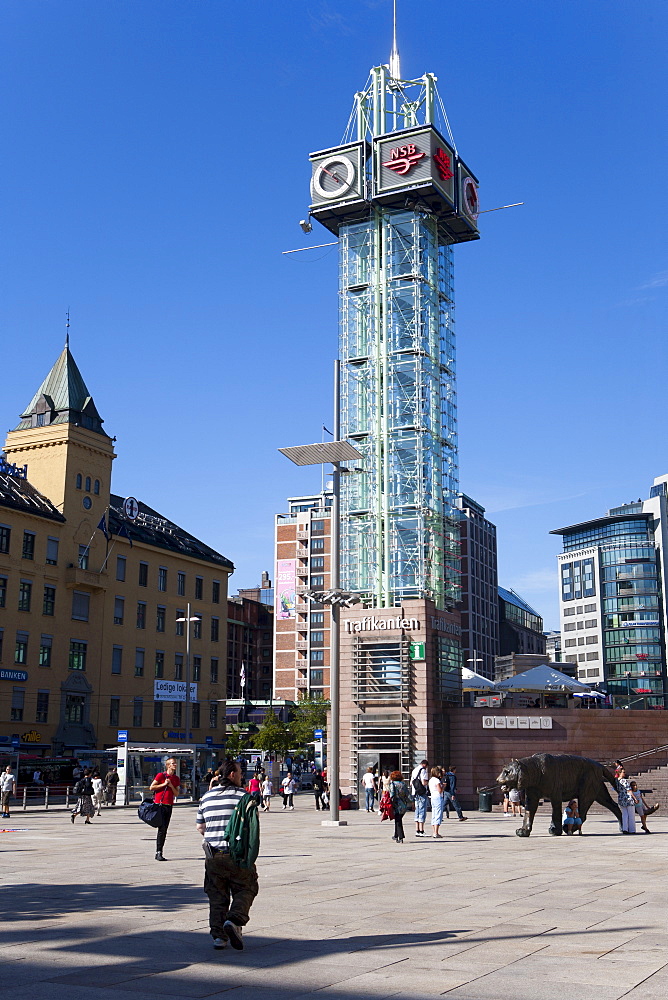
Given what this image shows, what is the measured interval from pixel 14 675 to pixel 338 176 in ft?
122

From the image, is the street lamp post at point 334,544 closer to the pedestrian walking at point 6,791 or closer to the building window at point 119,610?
the pedestrian walking at point 6,791

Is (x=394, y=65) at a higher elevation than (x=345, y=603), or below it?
higher

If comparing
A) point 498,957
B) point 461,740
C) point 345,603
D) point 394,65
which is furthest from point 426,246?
point 498,957

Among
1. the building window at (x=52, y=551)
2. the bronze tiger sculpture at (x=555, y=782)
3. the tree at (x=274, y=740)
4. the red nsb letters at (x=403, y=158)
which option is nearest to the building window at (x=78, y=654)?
the building window at (x=52, y=551)

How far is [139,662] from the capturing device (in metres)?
74.9

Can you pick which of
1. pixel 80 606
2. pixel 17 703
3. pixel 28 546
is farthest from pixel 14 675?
pixel 80 606

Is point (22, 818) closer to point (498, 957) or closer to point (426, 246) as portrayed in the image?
point (498, 957)

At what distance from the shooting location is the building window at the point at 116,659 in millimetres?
72250

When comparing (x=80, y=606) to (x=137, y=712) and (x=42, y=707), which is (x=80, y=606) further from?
(x=137, y=712)

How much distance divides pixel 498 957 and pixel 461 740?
4165 centimetres

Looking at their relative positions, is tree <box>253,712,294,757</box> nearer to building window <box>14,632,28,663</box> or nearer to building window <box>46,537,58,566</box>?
building window <box>46,537,58,566</box>

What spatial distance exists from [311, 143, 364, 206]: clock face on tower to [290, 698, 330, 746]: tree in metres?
58.3

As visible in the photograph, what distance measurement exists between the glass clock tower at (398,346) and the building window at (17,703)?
70.8ft

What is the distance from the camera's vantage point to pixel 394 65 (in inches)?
2761
